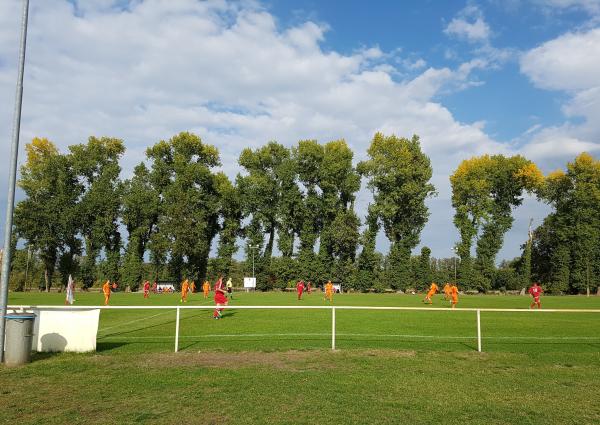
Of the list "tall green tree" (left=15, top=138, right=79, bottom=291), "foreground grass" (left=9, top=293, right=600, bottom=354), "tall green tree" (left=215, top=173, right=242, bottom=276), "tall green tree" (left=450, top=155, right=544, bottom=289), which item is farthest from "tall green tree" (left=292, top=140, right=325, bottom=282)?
"foreground grass" (left=9, top=293, right=600, bottom=354)

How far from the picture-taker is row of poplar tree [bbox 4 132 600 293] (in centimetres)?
6619

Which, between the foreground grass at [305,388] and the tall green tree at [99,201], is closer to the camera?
the foreground grass at [305,388]

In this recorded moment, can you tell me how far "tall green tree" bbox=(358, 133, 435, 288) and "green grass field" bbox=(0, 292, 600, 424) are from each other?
53.3m

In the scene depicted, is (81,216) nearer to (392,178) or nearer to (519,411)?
(392,178)

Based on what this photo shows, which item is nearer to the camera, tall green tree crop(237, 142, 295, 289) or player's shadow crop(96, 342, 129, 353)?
player's shadow crop(96, 342, 129, 353)

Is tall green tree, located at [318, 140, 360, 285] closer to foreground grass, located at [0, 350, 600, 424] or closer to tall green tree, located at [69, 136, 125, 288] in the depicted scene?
tall green tree, located at [69, 136, 125, 288]

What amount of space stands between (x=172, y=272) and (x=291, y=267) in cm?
1811

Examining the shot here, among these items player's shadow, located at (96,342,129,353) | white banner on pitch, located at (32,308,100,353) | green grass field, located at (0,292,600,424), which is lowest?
player's shadow, located at (96,342,129,353)

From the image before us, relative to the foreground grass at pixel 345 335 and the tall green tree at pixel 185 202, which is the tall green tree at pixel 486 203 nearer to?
the tall green tree at pixel 185 202

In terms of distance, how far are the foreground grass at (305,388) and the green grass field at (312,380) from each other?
2cm

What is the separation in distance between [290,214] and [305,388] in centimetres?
6517

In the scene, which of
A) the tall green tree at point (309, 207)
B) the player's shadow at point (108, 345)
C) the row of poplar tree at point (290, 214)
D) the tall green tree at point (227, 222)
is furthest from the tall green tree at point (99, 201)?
the player's shadow at point (108, 345)

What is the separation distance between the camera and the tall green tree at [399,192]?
68312 millimetres

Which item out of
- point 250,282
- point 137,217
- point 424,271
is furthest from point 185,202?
point 424,271
